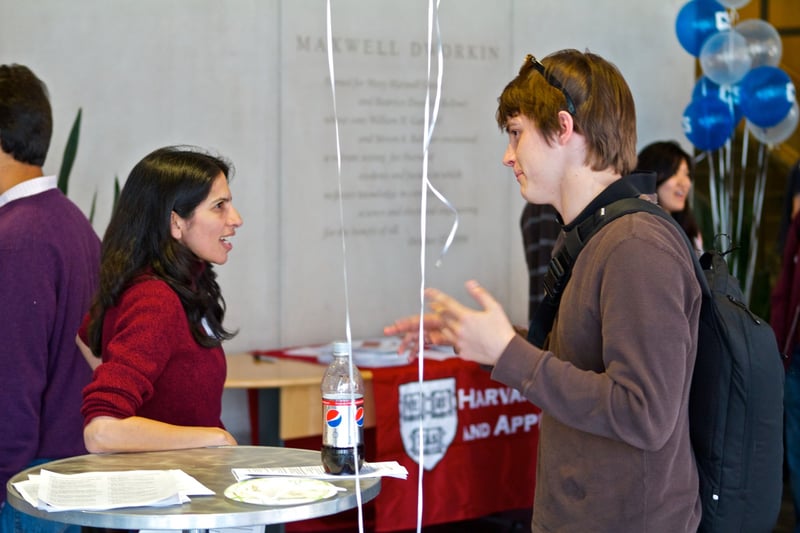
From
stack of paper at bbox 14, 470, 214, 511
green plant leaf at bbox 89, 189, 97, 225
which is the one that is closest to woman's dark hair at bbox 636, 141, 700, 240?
green plant leaf at bbox 89, 189, 97, 225

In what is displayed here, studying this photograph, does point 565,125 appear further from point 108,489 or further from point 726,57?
point 726,57

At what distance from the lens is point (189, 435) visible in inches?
81.9

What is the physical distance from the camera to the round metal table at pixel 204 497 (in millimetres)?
1593

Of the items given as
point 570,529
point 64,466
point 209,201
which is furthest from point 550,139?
point 64,466

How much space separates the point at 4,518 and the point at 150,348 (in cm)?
68

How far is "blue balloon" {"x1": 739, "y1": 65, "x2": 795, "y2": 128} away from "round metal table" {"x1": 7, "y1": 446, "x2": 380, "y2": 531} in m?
3.54

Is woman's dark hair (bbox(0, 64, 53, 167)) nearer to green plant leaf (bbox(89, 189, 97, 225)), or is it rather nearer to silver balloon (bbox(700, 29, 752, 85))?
green plant leaf (bbox(89, 189, 97, 225))

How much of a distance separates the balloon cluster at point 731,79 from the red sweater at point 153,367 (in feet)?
11.0

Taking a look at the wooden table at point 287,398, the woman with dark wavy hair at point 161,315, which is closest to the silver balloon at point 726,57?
the wooden table at point 287,398

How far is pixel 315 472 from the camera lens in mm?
1893

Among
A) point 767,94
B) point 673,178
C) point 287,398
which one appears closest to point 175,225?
point 287,398

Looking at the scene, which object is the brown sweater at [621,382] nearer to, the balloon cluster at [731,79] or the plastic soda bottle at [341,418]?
the plastic soda bottle at [341,418]

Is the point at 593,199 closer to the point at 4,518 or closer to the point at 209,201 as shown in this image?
the point at 209,201

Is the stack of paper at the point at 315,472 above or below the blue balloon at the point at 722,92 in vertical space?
below
